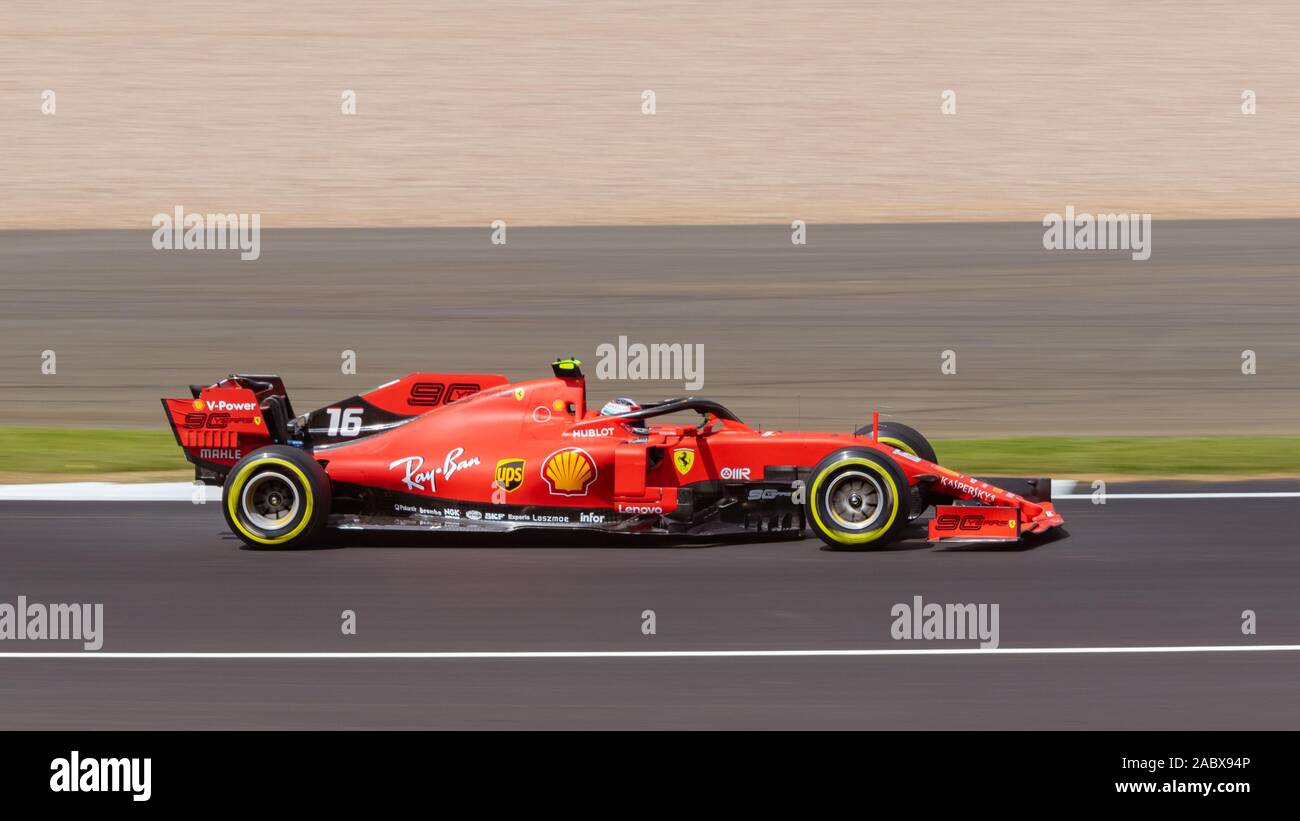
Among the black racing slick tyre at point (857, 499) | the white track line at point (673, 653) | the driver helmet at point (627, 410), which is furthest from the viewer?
the driver helmet at point (627, 410)

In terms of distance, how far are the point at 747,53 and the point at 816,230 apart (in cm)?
938

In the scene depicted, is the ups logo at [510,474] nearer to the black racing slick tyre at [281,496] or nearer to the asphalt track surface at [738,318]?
the black racing slick tyre at [281,496]

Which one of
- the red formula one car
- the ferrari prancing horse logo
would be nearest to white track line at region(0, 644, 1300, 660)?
the red formula one car

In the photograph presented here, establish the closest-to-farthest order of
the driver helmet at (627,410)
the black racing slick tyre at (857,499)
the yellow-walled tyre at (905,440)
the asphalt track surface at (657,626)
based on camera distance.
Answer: the asphalt track surface at (657,626) < the black racing slick tyre at (857,499) < the driver helmet at (627,410) < the yellow-walled tyre at (905,440)

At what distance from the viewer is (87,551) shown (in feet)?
36.1

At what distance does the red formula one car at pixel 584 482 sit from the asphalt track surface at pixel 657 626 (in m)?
0.20

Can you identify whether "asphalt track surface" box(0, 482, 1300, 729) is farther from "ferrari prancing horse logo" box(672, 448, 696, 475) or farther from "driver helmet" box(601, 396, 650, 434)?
"driver helmet" box(601, 396, 650, 434)

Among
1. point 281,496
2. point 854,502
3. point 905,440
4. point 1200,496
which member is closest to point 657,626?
point 854,502

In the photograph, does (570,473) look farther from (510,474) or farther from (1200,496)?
(1200,496)

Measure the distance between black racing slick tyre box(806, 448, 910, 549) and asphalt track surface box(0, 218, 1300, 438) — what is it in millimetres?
5760

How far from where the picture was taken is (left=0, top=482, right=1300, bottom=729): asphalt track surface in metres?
7.52

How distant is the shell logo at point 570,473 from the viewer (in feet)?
35.2

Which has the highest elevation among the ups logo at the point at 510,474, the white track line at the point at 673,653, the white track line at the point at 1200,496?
the ups logo at the point at 510,474

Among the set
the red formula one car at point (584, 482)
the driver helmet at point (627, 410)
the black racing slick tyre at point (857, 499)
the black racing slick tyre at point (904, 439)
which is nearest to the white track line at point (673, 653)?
the black racing slick tyre at point (857, 499)
